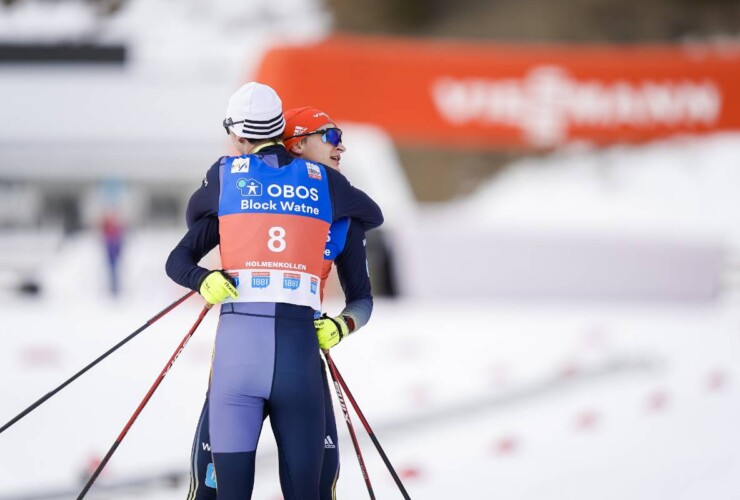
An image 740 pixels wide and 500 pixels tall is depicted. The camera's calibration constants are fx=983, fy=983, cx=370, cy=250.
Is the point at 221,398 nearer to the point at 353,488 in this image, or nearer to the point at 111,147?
the point at 353,488

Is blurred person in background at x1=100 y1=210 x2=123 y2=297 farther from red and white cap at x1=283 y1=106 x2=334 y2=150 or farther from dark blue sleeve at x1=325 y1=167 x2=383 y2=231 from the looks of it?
dark blue sleeve at x1=325 y1=167 x2=383 y2=231

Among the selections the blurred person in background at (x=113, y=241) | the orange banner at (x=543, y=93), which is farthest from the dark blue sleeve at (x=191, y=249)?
the blurred person in background at (x=113, y=241)

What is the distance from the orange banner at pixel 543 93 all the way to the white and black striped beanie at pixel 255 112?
9429 mm

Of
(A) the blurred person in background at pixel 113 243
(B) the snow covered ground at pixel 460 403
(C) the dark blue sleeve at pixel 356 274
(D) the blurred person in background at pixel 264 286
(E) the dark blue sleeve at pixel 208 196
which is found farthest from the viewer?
(A) the blurred person in background at pixel 113 243

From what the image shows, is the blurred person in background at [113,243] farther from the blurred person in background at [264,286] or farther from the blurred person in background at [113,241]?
the blurred person in background at [264,286]

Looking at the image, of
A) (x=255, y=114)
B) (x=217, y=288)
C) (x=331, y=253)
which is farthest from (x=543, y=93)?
(x=217, y=288)

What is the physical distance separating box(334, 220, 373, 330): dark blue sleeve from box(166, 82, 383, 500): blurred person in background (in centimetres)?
9

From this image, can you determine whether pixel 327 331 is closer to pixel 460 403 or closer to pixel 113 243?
pixel 460 403

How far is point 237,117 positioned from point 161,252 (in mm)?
15742

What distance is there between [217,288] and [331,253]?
0.44 m

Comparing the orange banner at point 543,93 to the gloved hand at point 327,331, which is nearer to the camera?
the gloved hand at point 327,331

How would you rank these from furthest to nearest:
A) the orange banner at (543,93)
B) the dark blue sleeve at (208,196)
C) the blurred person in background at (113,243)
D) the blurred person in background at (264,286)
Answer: the blurred person in background at (113,243) < the orange banner at (543,93) < the dark blue sleeve at (208,196) < the blurred person in background at (264,286)

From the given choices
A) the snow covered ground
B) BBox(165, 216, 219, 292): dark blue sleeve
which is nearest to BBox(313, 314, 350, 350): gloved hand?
BBox(165, 216, 219, 292): dark blue sleeve

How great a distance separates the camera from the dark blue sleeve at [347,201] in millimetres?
3148
